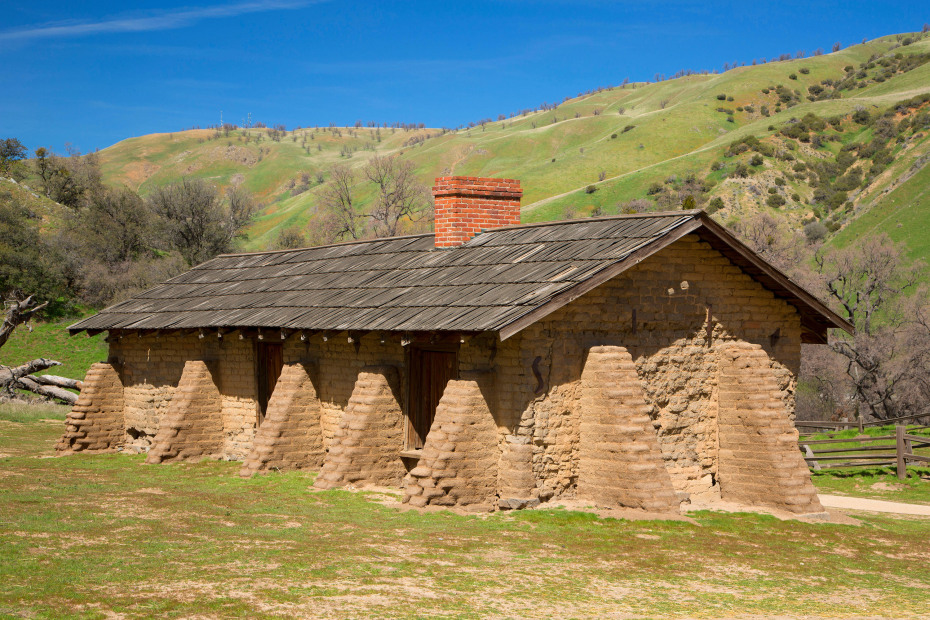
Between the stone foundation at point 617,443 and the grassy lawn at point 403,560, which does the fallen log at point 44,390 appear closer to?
the grassy lawn at point 403,560

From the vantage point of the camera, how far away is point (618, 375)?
11305 millimetres

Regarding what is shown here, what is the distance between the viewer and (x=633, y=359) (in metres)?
12.0

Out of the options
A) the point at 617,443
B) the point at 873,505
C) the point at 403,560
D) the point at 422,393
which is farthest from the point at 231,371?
the point at 873,505

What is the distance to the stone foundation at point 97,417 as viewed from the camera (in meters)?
17.4

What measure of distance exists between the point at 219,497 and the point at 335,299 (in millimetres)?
3907

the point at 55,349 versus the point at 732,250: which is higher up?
the point at 732,250

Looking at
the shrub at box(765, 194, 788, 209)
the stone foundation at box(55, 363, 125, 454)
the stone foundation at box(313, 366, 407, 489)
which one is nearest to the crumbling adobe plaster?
the stone foundation at box(313, 366, 407, 489)

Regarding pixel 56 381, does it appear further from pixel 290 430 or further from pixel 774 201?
pixel 774 201

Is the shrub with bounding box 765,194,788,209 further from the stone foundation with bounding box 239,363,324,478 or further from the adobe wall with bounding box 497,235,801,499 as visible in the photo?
the stone foundation with bounding box 239,363,324,478

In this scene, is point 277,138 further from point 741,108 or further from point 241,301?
point 241,301

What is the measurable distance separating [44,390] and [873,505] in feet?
70.3

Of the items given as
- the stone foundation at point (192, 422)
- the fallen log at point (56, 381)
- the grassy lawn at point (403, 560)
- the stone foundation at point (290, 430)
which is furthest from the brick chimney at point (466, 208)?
the fallen log at point (56, 381)

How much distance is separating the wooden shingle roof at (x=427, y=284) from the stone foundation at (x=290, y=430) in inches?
39.8

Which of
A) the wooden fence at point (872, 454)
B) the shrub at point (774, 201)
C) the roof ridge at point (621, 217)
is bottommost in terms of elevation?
the wooden fence at point (872, 454)
